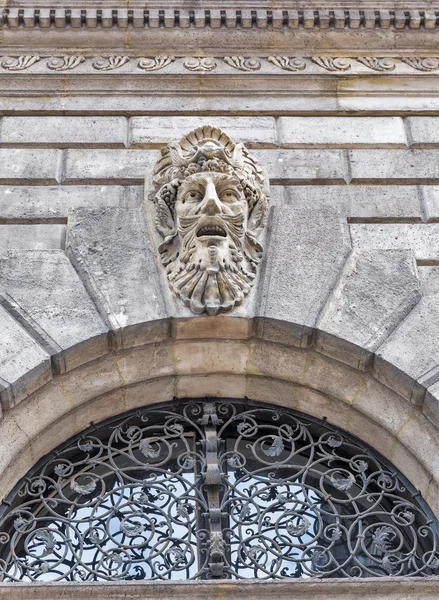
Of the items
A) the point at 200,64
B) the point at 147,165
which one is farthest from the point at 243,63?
the point at 147,165

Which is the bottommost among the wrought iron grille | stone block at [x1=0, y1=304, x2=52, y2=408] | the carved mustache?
the wrought iron grille

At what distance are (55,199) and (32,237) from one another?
43cm

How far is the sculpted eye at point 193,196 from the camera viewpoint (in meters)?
8.53

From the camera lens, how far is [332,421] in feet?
27.5

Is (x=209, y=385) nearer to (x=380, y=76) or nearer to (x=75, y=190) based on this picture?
(x=75, y=190)

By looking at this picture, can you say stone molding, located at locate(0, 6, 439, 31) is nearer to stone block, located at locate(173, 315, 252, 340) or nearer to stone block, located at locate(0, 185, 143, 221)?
stone block, located at locate(0, 185, 143, 221)

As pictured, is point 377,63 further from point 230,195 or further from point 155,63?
point 230,195

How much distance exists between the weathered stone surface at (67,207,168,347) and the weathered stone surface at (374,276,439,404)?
1.58 metres

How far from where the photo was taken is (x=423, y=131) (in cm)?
964

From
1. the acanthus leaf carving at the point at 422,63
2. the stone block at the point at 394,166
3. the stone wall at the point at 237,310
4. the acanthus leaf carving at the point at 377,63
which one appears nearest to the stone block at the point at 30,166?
the stone wall at the point at 237,310

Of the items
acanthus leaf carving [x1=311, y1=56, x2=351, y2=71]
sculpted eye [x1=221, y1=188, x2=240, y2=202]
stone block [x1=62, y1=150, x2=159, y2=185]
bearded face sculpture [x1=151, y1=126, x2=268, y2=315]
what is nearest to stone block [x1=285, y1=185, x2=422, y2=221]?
bearded face sculpture [x1=151, y1=126, x2=268, y2=315]

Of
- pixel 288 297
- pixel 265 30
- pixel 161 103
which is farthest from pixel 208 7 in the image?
pixel 288 297

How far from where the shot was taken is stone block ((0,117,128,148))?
9391mm

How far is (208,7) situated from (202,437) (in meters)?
4.16
